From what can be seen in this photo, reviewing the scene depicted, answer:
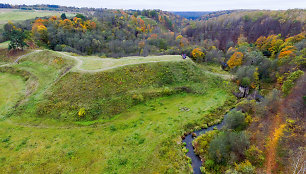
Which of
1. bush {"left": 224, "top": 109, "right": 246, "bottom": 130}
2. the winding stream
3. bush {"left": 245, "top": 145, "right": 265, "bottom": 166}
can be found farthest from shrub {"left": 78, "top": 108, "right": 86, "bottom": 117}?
bush {"left": 245, "top": 145, "right": 265, "bottom": 166}

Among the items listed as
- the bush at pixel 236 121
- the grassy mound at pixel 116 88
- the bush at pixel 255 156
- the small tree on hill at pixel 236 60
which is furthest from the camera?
the small tree on hill at pixel 236 60

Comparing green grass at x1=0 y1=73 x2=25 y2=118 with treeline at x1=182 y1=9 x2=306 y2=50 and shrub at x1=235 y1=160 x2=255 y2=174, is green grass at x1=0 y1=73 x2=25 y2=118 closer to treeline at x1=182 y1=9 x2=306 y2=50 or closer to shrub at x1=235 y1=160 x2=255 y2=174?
shrub at x1=235 y1=160 x2=255 y2=174

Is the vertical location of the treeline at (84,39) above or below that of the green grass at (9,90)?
above

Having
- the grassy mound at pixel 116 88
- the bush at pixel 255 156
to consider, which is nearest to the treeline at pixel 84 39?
the grassy mound at pixel 116 88

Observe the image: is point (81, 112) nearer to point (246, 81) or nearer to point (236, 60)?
point (246, 81)

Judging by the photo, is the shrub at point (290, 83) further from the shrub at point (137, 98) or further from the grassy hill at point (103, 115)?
the shrub at point (137, 98)

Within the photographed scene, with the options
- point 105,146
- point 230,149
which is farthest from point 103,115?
point 230,149

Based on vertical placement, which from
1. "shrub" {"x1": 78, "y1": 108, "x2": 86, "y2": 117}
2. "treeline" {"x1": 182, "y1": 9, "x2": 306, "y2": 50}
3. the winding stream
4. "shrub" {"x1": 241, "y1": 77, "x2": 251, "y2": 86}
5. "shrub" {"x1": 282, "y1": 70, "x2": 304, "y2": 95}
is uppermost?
"treeline" {"x1": 182, "y1": 9, "x2": 306, "y2": 50}
